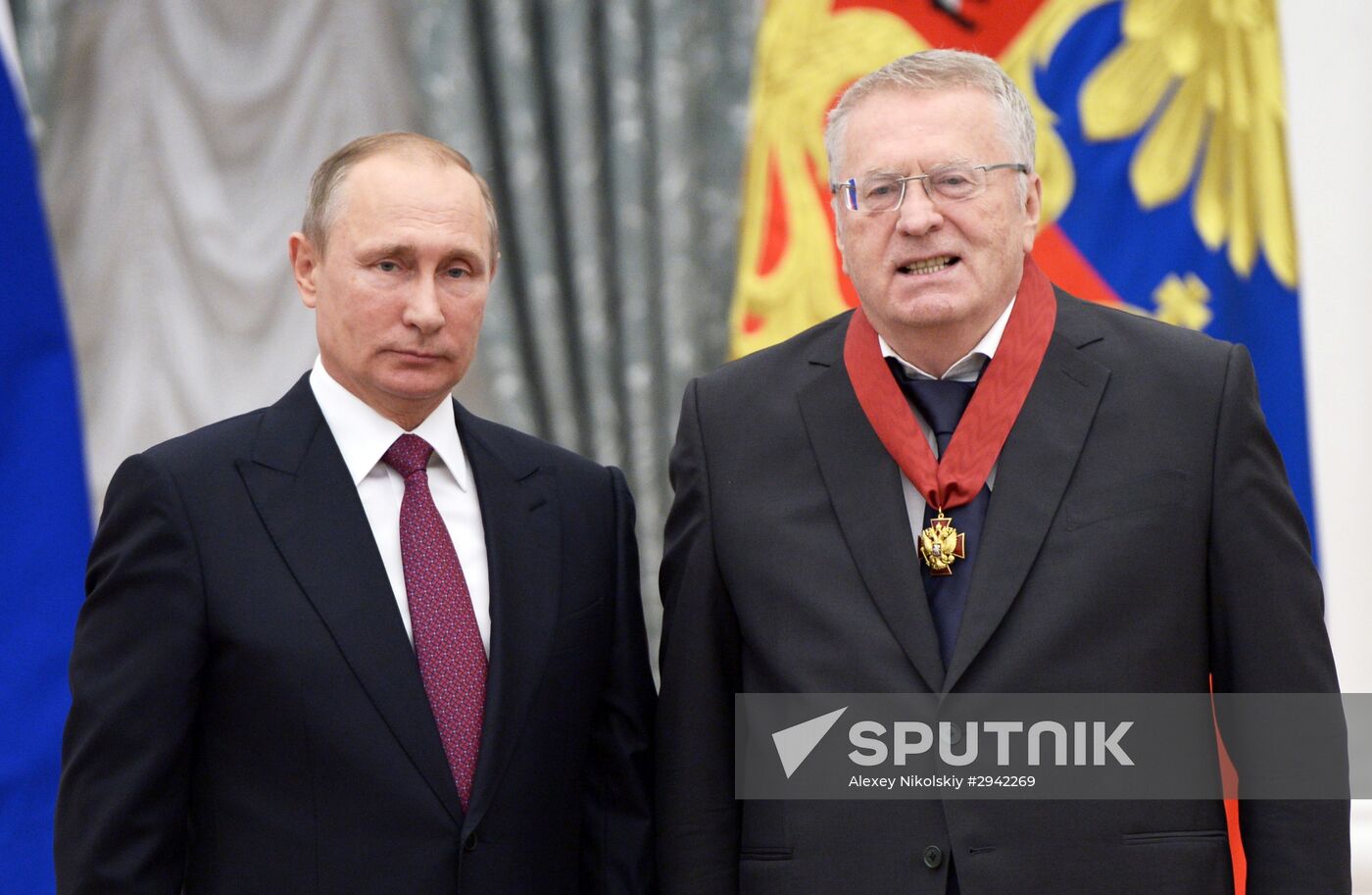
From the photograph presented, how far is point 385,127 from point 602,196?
1.62 ft

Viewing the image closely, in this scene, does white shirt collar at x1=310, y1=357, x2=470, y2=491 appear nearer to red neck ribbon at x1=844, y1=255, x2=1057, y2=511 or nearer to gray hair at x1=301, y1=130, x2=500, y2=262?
gray hair at x1=301, y1=130, x2=500, y2=262

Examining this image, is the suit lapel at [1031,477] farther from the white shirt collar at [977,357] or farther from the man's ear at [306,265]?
the man's ear at [306,265]

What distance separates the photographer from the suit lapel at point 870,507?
6.24ft

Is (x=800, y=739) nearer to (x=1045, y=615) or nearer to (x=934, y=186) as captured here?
(x=1045, y=615)

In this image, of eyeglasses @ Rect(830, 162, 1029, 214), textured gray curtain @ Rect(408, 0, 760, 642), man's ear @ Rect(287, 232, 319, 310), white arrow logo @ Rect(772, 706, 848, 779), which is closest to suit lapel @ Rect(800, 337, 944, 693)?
white arrow logo @ Rect(772, 706, 848, 779)

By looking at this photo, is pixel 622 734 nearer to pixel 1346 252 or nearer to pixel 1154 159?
pixel 1154 159

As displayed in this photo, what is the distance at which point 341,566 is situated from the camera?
193 centimetres

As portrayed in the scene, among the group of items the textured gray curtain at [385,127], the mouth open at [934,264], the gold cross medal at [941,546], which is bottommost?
the gold cross medal at [941,546]

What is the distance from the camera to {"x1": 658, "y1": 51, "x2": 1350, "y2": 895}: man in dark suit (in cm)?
188

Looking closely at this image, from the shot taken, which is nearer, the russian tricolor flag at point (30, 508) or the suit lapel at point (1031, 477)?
the suit lapel at point (1031, 477)

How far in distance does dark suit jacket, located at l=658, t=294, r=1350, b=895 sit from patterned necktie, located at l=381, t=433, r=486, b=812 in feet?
0.94

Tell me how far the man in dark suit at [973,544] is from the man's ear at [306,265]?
568mm

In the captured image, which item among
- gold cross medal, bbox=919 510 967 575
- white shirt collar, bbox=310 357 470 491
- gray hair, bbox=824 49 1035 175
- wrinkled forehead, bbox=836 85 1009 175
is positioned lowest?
gold cross medal, bbox=919 510 967 575

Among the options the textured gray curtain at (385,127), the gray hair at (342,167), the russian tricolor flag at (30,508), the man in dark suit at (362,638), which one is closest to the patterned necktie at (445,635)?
the man in dark suit at (362,638)
